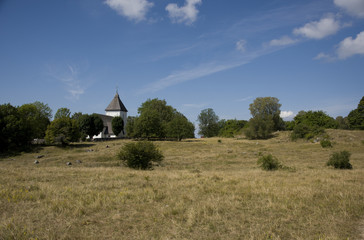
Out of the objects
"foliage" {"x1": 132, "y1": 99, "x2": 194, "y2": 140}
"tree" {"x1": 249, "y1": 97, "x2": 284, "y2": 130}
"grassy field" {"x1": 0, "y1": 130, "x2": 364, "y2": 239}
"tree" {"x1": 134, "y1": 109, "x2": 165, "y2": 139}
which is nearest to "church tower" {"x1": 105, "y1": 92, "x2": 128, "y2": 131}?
"foliage" {"x1": 132, "y1": 99, "x2": 194, "y2": 140}

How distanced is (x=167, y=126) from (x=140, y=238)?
65.7m

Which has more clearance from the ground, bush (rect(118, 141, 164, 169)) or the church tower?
the church tower

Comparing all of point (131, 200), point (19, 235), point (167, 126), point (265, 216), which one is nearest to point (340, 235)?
point (265, 216)

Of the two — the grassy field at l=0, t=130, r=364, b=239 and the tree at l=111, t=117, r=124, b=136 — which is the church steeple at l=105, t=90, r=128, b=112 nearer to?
the tree at l=111, t=117, r=124, b=136

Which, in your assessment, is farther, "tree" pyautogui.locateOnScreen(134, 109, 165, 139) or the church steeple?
the church steeple

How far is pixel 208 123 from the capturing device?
10744 centimetres

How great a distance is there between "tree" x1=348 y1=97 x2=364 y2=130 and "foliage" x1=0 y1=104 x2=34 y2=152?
7794cm

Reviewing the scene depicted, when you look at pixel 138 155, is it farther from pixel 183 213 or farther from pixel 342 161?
pixel 342 161

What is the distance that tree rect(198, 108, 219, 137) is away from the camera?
107000 mm

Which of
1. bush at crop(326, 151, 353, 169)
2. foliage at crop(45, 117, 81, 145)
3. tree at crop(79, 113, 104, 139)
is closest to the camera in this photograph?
bush at crop(326, 151, 353, 169)

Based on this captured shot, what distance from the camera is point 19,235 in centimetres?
474

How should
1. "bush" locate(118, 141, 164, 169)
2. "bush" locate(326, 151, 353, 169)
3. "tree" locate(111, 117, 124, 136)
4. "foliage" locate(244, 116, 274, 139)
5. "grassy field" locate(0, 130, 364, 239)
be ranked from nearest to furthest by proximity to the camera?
"grassy field" locate(0, 130, 364, 239) < "bush" locate(326, 151, 353, 169) < "bush" locate(118, 141, 164, 169) < "foliage" locate(244, 116, 274, 139) < "tree" locate(111, 117, 124, 136)

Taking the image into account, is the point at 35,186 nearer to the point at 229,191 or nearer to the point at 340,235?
the point at 229,191

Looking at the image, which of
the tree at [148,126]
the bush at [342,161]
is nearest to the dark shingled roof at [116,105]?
the tree at [148,126]
